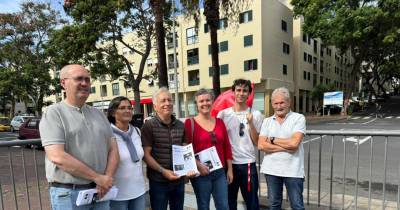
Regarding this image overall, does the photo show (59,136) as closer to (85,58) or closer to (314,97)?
(85,58)

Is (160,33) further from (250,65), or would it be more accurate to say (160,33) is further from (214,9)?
(250,65)

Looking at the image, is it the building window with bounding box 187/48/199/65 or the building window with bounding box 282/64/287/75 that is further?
the building window with bounding box 187/48/199/65

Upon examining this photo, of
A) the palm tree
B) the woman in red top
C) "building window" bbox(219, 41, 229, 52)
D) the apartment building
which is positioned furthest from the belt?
"building window" bbox(219, 41, 229, 52)

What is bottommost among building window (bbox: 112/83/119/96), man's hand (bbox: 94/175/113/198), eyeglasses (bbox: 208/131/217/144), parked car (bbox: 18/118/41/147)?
parked car (bbox: 18/118/41/147)

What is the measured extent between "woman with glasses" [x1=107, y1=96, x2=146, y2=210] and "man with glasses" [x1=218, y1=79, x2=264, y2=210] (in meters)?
1.07

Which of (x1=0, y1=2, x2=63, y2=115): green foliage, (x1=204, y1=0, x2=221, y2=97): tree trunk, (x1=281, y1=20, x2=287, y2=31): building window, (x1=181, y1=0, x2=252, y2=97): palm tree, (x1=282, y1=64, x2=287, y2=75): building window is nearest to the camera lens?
(x1=181, y1=0, x2=252, y2=97): palm tree

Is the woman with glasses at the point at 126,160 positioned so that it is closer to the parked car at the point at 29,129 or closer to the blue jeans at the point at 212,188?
the blue jeans at the point at 212,188

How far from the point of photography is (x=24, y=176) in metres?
3.74

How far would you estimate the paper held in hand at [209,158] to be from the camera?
10.7ft

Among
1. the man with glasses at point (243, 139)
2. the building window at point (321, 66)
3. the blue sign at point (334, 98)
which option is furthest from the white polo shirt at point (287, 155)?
the building window at point (321, 66)

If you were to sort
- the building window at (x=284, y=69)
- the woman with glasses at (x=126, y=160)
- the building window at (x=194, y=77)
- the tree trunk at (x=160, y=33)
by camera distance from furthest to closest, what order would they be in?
1. the building window at (x=194, y=77)
2. the building window at (x=284, y=69)
3. the tree trunk at (x=160, y=33)
4. the woman with glasses at (x=126, y=160)

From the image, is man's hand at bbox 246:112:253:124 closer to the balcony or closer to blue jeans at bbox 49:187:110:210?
blue jeans at bbox 49:187:110:210

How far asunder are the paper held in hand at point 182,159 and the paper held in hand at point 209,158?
0.42 feet

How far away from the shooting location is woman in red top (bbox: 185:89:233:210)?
3305mm
